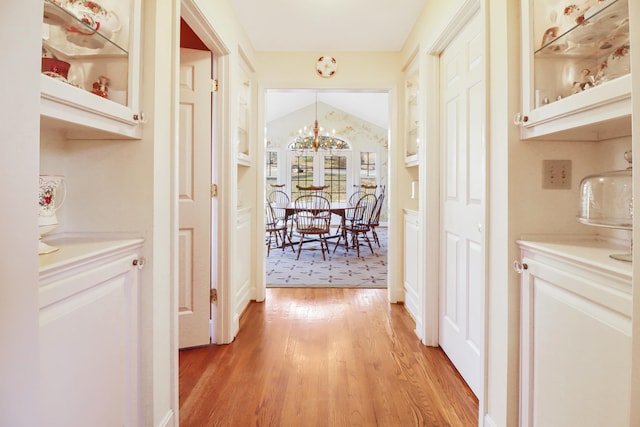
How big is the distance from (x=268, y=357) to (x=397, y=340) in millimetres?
907

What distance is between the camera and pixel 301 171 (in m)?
9.02

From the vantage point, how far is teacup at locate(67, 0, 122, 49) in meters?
1.08

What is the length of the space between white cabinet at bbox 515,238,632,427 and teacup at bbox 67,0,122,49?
1620mm

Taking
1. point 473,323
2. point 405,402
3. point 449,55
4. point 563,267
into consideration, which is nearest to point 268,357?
point 405,402

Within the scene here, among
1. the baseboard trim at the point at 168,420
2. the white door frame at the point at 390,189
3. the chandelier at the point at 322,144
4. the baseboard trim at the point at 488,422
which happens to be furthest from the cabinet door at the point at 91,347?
the chandelier at the point at 322,144

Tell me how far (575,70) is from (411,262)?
2042 millimetres

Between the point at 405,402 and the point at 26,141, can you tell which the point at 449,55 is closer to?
the point at 405,402

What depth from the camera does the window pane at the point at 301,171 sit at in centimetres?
899


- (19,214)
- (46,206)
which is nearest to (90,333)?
(46,206)

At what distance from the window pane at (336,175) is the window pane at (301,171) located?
417mm

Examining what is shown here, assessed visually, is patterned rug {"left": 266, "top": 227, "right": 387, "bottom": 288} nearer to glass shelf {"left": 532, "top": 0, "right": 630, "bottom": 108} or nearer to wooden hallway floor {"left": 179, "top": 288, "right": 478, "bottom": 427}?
wooden hallway floor {"left": 179, "top": 288, "right": 478, "bottom": 427}

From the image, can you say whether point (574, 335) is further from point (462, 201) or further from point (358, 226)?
point (358, 226)

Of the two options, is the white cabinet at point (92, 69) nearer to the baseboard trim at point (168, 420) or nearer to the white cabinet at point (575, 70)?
the baseboard trim at point (168, 420)

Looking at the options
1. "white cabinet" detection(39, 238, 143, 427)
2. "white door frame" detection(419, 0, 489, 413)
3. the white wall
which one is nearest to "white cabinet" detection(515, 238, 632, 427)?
"white door frame" detection(419, 0, 489, 413)
